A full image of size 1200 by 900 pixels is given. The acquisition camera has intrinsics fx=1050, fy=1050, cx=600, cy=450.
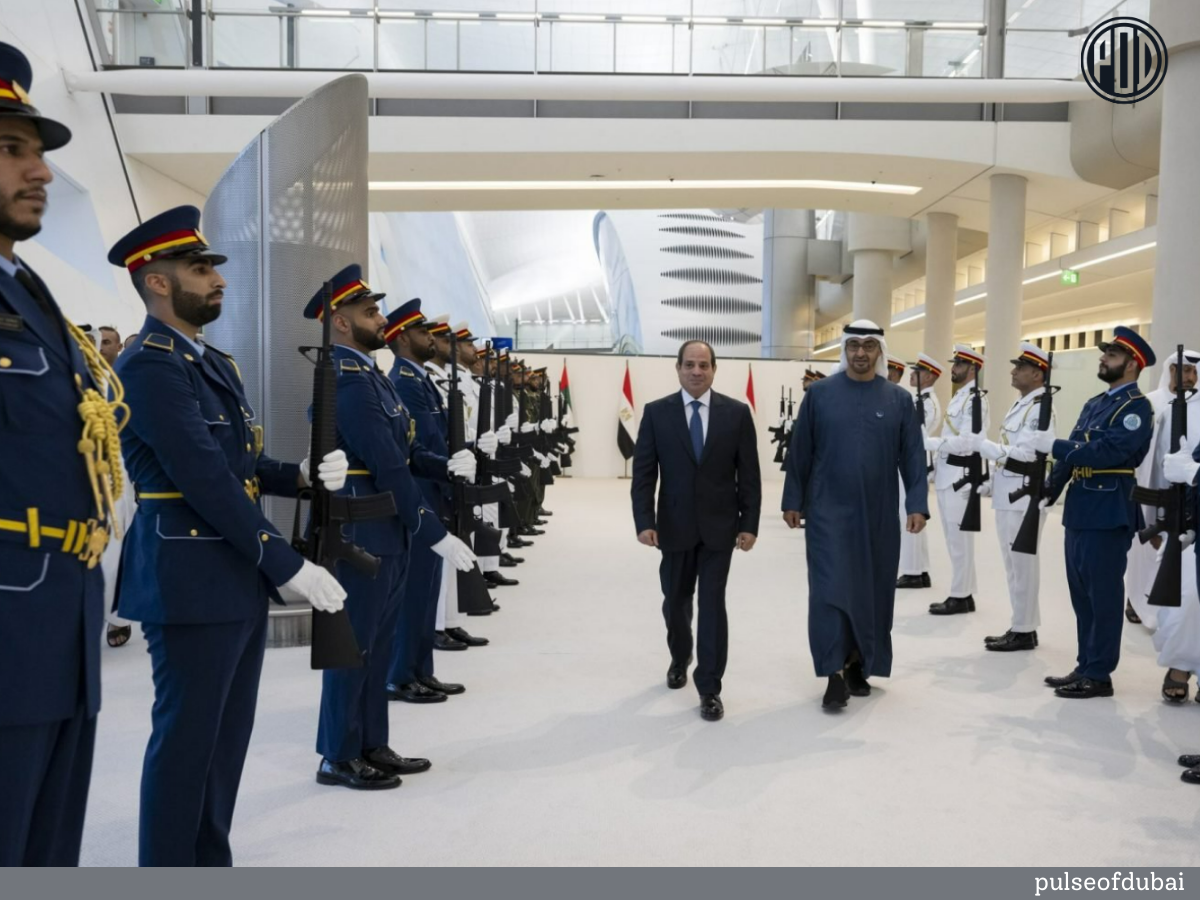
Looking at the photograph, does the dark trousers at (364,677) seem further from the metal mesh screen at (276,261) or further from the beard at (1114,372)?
the beard at (1114,372)

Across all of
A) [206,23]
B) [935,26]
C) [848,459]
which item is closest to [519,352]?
[206,23]

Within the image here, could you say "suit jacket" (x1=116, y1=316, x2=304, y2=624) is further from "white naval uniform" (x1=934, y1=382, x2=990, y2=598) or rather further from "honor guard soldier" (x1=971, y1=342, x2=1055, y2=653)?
"white naval uniform" (x1=934, y1=382, x2=990, y2=598)

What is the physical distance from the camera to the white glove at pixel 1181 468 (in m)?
3.80

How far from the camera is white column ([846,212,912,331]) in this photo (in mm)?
20203

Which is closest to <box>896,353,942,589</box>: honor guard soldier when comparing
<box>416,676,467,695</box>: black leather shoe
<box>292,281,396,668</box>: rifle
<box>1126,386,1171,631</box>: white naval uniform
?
<box>1126,386,1171,631</box>: white naval uniform

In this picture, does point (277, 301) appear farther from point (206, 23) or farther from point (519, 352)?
point (519, 352)

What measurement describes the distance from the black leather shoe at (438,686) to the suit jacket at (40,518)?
2797 mm

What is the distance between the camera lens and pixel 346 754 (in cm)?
337

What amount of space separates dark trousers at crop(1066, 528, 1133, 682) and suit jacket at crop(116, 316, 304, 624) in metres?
3.65

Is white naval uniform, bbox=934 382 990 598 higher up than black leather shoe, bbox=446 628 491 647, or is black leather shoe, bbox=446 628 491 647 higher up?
white naval uniform, bbox=934 382 990 598

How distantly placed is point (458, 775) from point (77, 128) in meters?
10.8

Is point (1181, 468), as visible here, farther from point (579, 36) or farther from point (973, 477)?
point (579, 36)

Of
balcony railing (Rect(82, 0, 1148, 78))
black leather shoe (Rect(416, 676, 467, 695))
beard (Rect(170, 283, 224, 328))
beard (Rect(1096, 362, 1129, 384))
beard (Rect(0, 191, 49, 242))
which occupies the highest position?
balcony railing (Rect(82, 0, 1148, 78))

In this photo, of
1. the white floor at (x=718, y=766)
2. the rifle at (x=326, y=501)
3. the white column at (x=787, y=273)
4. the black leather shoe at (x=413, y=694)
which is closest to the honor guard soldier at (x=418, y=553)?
the black leather shoe at (x=413, y=694)
